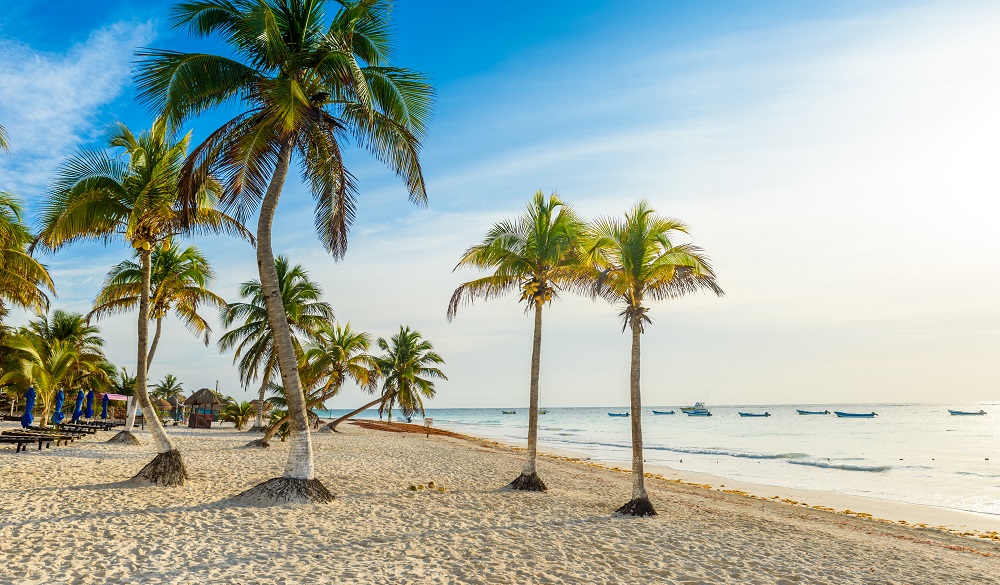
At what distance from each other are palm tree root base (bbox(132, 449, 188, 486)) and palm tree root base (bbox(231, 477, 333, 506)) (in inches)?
70.3

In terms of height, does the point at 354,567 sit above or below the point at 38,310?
below

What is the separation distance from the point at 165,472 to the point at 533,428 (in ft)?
25.0

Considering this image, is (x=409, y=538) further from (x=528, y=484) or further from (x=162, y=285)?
(x=162, y=285)

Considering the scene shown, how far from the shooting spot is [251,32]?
33.1ft

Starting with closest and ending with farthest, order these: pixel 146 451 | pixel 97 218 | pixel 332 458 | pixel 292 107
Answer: pixel 292 107
pixel 97 218
pixel 146 451
pixel 332 458

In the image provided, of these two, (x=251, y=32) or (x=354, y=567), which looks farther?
(x=251, y=32)

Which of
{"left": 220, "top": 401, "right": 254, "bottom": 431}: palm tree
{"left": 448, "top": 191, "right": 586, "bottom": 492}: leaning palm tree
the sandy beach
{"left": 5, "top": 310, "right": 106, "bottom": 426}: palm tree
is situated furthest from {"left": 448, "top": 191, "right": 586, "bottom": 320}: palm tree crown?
{"left": 220, "top": 401, "right": 254, "bottom": 431}: palm tree

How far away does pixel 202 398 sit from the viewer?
33844mm

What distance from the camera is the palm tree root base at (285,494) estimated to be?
30.0 ft

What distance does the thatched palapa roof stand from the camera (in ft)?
110

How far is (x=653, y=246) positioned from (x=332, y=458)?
12.0 meters

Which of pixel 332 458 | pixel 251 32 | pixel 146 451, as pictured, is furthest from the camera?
pixel 332 458

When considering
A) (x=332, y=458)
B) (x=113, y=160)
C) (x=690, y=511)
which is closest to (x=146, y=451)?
(x=332, y=458)

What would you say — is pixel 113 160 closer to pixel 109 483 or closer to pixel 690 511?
pixel 109 483
